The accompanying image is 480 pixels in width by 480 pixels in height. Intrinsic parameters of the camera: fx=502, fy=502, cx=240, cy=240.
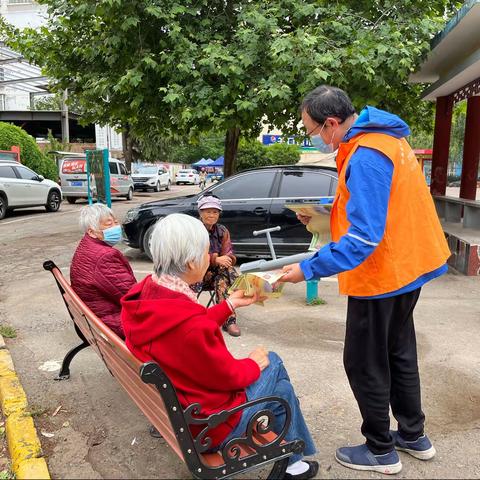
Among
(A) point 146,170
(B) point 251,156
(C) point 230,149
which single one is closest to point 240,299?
(C) point 230,149

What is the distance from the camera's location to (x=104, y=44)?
8.46 metres

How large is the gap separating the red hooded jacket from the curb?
112cm

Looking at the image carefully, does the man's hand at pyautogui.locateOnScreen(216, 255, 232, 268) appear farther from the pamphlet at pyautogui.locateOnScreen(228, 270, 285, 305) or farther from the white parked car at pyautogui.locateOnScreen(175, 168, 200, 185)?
the white parked car at pyautogui.locateOnScreen(175, 168, 200, 185)

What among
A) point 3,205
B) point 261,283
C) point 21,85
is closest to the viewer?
point 261,283

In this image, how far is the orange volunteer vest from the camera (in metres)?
2.28

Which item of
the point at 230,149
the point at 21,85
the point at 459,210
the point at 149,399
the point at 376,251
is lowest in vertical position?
the point at 459,210

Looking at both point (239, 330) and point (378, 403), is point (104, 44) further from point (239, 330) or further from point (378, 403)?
point (378, 403)

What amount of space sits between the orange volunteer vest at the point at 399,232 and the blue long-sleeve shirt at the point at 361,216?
0.22 feet

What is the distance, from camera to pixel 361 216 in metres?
2.18

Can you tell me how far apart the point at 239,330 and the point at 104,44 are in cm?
600

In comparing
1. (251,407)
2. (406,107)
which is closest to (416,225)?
(251,407)

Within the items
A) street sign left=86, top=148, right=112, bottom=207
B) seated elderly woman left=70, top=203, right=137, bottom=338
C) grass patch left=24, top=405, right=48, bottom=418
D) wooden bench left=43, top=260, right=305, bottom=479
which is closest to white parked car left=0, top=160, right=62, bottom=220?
street sign left=86, top=148, right=112, bottom=207

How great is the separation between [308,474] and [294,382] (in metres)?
1.20

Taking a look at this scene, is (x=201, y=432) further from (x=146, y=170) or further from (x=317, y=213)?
(x=146, y=170)
